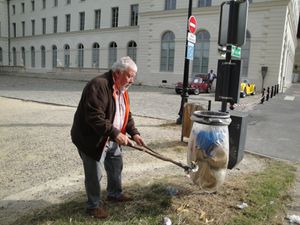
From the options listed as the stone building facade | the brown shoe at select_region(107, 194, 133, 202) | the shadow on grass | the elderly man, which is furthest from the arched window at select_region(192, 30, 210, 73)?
the elderly man

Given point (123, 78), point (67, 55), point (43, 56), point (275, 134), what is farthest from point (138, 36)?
point (123, 78)

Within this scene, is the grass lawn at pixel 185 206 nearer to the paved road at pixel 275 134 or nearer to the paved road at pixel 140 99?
the paved road at pixel 275 134

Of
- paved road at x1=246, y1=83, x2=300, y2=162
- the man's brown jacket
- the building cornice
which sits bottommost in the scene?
paved road at x1=246, y1=83, x2=300, y2=162

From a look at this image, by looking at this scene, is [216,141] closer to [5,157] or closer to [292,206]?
[292,206]

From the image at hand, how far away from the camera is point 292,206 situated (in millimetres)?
4031

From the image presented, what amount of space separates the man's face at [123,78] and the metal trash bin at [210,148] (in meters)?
0.97

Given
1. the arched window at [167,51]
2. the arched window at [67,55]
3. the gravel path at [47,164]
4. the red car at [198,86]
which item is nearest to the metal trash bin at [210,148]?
the gravel path at [47,164]

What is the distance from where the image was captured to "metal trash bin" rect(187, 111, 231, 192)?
3.69 meters

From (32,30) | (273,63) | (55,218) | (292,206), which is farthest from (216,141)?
(32,30)

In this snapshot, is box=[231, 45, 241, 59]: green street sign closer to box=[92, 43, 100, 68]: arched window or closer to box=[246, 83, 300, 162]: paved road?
box=[246, 83, 300, 162]: paved road

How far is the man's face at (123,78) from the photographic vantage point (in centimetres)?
333

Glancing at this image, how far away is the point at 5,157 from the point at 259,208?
15.2 feet

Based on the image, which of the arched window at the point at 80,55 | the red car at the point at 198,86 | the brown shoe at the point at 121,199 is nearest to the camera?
the brown shoe at the point at 121,199

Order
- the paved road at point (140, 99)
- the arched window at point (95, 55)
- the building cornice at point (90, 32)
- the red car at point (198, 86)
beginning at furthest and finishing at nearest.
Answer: the arched window at point (95, 55) < the building cornice at point (90, 32) < the red car at point (198, 86) < the paved road at point (140, 99)
